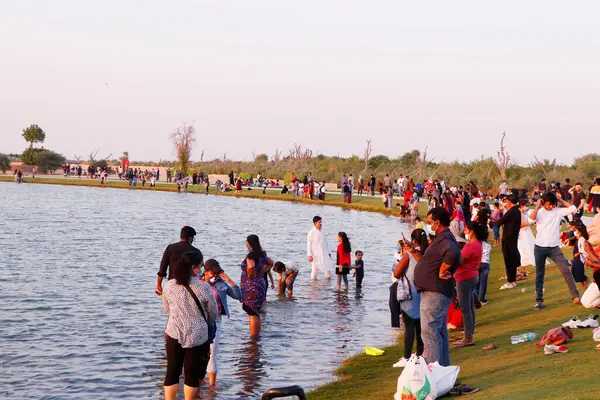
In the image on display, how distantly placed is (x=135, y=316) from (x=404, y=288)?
8998 millimetres


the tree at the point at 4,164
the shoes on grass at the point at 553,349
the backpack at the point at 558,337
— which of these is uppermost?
the tree at the point at 4,164

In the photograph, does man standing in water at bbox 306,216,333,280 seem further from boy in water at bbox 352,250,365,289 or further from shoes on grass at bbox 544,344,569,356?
shoes on grass at bbox 544,344,569,356

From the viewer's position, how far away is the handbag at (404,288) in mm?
11469

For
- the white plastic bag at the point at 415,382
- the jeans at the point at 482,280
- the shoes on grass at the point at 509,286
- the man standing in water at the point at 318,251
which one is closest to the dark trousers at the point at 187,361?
the white plastic bag at the point at 415,382

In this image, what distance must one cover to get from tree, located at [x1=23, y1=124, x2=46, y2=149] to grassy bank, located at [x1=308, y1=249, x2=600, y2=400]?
14587cm

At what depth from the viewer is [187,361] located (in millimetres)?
9117

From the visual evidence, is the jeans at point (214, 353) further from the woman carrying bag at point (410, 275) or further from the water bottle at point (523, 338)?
the water bottle at point (523, 338)

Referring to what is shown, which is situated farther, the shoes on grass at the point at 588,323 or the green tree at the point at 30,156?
the green tree at the point at 30,156

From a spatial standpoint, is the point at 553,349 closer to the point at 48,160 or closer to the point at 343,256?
the point at 343,256

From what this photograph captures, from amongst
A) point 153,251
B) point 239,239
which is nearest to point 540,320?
point 153,251

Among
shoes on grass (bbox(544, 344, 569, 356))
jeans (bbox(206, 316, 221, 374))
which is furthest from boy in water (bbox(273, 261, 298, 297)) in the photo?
shoes on grass (bbox(544, 344, 569, 356))

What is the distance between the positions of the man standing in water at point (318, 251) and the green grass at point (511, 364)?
5.16 metres

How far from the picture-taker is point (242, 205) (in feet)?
204

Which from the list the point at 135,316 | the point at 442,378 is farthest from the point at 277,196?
the point at 442,378
